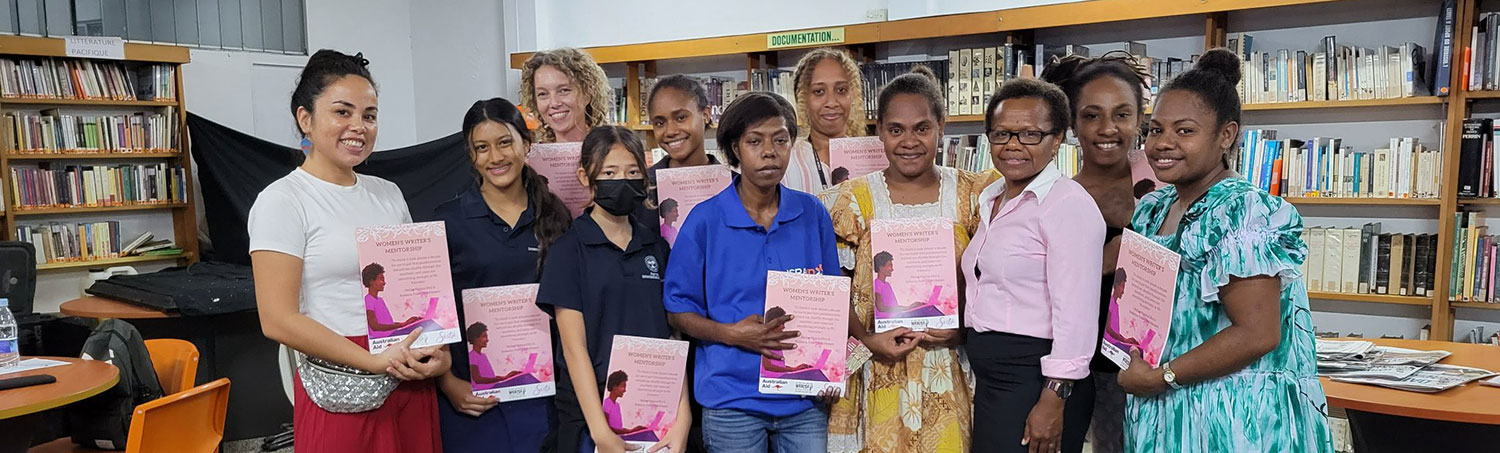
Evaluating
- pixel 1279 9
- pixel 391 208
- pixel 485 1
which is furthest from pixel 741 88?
pixel 391 208

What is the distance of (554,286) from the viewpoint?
2.15 m

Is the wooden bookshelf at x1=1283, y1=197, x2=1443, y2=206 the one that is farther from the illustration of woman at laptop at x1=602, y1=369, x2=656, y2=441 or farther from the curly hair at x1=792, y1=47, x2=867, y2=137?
the illustration of woman at laptop at x1=602, y1=369, x2=656, y2=441

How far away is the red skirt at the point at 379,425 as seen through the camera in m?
2.14

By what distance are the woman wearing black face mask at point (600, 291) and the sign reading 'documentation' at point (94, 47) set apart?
5.42 metres

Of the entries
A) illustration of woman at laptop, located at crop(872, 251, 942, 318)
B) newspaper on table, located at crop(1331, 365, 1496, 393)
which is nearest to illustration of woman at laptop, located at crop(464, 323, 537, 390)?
illustration of woman at laptop, located at crop(872, 251, 942, 318)

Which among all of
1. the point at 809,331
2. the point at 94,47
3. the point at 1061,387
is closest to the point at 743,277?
the point at 809,331

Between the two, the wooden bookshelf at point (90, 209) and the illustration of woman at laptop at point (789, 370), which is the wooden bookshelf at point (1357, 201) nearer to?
the illustration of woman at laptop at point (789, 370)

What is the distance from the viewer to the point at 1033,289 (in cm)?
200

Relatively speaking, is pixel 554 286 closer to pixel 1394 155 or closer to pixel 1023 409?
pixel 1023 409

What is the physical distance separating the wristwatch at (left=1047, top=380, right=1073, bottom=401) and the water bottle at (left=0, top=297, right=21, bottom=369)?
365 centimetres

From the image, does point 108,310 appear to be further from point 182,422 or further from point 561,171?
point 561,171

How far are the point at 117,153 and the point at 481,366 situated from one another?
547cm

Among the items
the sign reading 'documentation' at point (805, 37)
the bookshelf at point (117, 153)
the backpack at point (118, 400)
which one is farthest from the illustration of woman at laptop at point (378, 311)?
the bookshelf at point (117, 153)

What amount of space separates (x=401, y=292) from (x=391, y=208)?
278 mm
